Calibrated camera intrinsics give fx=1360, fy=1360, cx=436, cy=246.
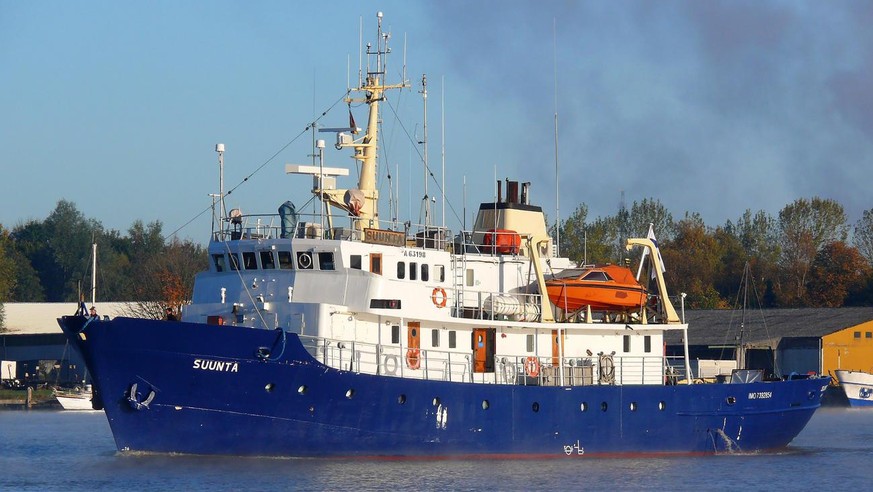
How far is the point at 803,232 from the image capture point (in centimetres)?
10331

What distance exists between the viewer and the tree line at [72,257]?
345ft

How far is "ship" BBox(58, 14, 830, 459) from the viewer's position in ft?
108

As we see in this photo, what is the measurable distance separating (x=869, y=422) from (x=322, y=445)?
31344mm

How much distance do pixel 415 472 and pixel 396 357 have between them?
3.42m

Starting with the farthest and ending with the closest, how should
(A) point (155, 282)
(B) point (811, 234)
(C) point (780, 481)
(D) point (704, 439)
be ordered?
(B) point (811, 234), (A) point (155, 282), (D) point (704, 439), (C) point (780, 481)

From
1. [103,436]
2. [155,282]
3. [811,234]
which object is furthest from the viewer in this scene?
[811,234]

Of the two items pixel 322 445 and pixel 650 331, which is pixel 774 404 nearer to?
pixel 650 331

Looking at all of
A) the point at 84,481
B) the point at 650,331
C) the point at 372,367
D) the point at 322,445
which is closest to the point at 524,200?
the point at 650,331

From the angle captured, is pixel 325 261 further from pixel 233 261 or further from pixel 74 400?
pixel 74 400

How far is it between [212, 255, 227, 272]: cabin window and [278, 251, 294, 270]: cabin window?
6.00 ft

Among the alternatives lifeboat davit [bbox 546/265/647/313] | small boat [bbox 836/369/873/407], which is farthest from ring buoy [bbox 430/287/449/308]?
small boat [bbox 836/369/873/407]

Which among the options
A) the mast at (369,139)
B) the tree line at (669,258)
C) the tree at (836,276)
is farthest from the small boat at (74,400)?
the tree at (836,276)

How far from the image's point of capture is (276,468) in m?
32.6

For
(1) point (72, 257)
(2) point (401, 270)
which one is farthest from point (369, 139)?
(1) point (72, 257)
